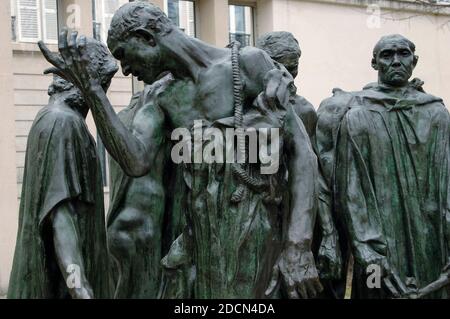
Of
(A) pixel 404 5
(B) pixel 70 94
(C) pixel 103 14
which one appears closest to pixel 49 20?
(C) pixel 103 14

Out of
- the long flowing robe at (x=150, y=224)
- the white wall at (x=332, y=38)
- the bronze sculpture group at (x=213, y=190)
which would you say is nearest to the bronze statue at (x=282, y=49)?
the bronze sculpture group at (x=213, y=190)

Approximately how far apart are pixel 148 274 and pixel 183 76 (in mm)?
1199

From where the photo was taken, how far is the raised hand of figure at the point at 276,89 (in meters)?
5.83

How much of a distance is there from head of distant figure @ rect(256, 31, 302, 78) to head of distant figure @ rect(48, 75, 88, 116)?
215cm

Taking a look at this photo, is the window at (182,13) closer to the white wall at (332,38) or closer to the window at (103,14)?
the window at (103,14)

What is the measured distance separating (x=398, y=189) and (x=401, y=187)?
0.08ft

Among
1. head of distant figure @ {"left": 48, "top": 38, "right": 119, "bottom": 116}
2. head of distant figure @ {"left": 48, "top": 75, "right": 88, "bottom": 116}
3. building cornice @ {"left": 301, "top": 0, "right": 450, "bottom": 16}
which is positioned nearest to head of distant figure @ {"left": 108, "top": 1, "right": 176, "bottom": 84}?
head of distant figure @ {"left": 48, "top": 38, "right": 119, "bottom": 116}

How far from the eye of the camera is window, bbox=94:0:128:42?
55.3 feet

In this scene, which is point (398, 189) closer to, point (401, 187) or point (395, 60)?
point (401, 187)

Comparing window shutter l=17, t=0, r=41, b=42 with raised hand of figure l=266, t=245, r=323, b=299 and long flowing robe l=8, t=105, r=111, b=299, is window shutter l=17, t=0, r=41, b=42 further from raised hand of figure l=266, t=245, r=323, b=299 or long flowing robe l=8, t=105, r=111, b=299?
raised hand of figure l=266, t=245, r=323, b=299
